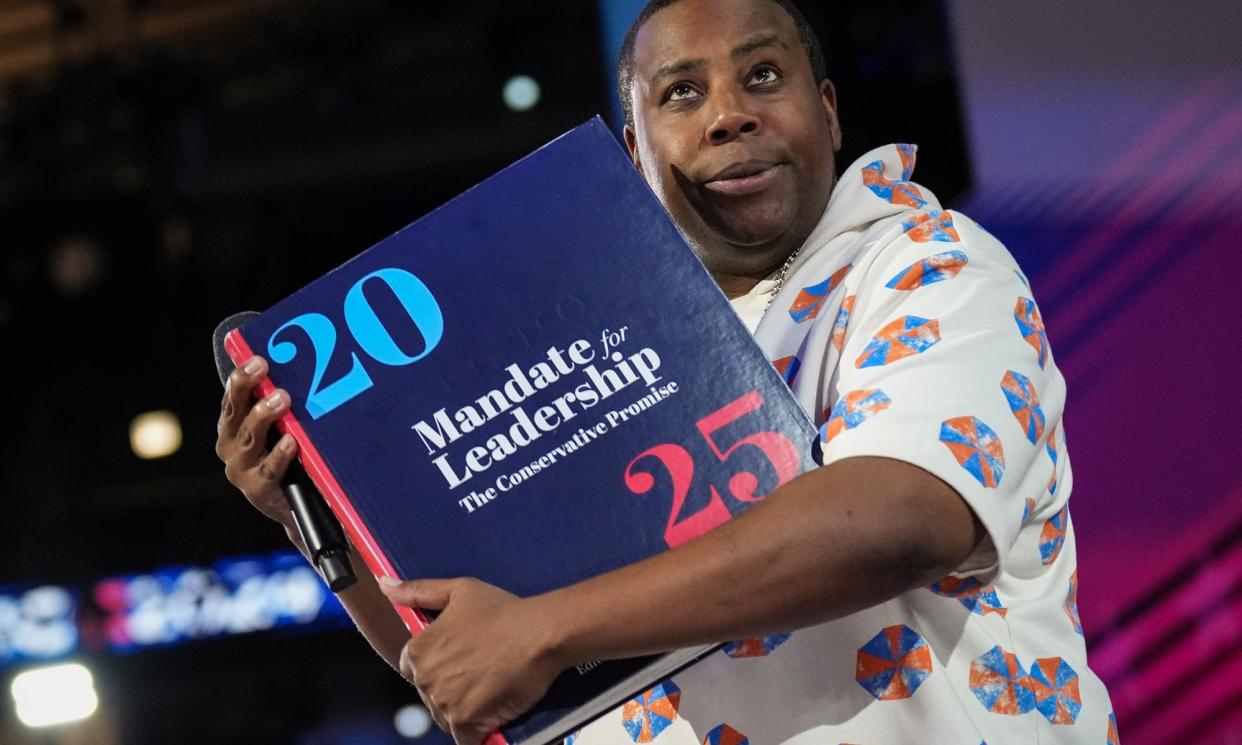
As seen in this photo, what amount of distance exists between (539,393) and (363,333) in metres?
0.16

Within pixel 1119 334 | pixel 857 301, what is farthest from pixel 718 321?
pixel 1119 334

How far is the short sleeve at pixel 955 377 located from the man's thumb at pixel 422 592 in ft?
1.06

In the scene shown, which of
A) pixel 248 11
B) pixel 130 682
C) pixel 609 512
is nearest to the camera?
pixel 609 512

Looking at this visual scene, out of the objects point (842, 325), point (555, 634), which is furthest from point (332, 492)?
point (842, 325)

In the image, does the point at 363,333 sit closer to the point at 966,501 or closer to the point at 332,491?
the point at 332,491

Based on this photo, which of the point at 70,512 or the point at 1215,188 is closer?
the point at 1215,188

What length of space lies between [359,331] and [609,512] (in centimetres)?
27

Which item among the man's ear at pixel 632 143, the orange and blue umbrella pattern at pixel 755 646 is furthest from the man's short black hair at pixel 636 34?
the orange and blue umbrella pattern at pixel 755 646

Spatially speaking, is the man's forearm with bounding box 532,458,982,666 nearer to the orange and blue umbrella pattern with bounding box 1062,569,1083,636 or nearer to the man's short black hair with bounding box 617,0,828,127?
the orange and blue umbrella pattern with bounding box 1062,569,1083,636

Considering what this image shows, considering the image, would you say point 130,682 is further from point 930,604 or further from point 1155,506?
point 930,604

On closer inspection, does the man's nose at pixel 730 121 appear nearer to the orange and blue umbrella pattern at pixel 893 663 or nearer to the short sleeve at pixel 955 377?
the short sleeve at pixel 955 377

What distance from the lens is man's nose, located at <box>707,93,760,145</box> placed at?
146 centimetres

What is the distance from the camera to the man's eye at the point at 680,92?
153cm

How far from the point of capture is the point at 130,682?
6730 mm
